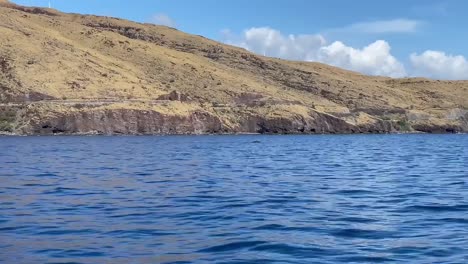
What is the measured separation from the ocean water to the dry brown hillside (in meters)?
77.0

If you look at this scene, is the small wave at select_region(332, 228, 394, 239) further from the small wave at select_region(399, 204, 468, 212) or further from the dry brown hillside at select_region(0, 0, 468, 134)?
the dry brown hillside at select_region(0, 0, 468, 134)

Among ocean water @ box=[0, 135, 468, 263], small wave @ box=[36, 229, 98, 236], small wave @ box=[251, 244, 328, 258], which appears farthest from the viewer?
small wave @ box=[36, 229, 98, 236]

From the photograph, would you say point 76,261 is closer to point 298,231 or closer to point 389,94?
point 298,231

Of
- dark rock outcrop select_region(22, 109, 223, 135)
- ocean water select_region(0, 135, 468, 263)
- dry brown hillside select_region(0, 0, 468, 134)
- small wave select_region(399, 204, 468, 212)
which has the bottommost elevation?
ocean water select_region(0, 135, 468, 263)

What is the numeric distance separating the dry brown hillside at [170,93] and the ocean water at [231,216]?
76996mm

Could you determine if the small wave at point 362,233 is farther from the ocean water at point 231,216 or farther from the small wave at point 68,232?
the small wave at point 68,232

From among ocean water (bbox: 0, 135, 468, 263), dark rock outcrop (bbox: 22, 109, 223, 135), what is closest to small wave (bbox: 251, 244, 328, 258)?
ocean water (bbox: 0, 135, 468, 263)

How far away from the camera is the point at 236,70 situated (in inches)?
6959

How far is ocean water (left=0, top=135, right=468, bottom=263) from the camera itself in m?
15.1

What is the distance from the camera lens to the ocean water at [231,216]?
1506cm

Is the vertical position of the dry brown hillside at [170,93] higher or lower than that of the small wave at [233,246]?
higher

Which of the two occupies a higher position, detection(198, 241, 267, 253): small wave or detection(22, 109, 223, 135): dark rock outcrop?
detection(22, 109, 223, 135): dark rock outcrop

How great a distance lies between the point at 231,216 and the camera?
2053cm

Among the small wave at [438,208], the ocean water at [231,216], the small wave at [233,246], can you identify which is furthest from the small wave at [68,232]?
the small wave at [438,208]
